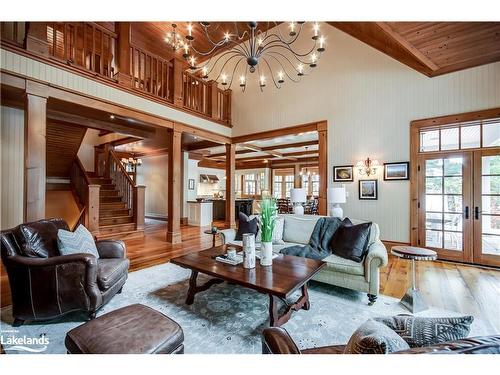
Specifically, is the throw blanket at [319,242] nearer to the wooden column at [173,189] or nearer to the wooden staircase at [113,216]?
the wooden column at [173,189]

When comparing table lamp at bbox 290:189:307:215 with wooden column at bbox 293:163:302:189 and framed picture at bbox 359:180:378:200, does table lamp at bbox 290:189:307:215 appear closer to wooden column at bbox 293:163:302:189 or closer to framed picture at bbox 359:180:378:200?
framed picture at bbox 359:180:378:200

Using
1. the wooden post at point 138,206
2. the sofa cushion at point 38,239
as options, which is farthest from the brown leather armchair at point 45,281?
the wooden post at point 138,206

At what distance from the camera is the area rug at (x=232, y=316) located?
1.83 meters

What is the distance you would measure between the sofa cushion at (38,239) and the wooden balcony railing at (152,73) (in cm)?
328

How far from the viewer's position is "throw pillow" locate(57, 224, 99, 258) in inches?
83.5

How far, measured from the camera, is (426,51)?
3395mm

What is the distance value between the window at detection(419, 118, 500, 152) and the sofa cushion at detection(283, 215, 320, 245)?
2648mm

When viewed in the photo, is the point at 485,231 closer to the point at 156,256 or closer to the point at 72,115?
the point at 156,256

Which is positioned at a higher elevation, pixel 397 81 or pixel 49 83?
pixel 397 81

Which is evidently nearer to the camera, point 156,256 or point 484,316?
point 484,316

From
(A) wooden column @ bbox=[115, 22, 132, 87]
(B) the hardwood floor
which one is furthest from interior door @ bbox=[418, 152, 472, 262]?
(A) wooden column @ bbox=[115, 22, 132, 87]

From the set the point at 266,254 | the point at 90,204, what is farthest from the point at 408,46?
the point at 90,204
